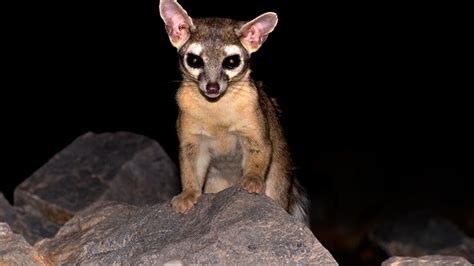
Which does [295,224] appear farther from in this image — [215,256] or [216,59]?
[216,59]

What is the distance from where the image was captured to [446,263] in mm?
6762

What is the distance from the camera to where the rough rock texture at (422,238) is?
9.97 metres

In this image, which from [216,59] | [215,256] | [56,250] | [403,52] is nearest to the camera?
[215,256]

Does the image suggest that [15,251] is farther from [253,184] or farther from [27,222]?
[27,222]

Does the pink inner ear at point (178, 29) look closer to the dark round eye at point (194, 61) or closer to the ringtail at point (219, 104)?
the ringtail at point (219, 104)

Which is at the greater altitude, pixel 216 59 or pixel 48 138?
Result: pixel 216 59

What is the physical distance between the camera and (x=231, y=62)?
745 cm

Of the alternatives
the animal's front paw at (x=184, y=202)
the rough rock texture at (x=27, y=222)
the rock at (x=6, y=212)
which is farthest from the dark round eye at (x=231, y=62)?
the rock at (x=6, y=212)

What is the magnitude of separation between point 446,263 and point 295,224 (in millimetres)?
1030

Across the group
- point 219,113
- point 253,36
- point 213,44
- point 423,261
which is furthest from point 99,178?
point 423,261

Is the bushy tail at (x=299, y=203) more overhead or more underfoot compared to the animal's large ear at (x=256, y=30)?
more underfoot

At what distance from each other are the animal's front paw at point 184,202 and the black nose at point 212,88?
906 millimetres

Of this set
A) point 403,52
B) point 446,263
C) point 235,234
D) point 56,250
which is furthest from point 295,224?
point 403,52

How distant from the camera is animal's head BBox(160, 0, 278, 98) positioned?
7.32m
